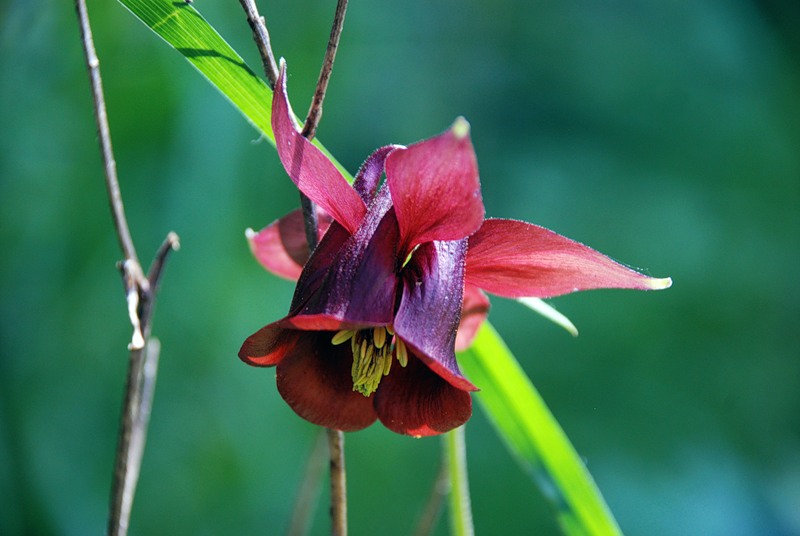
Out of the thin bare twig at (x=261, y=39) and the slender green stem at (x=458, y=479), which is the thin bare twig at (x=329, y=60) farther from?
the slender green stem at (x=458, y=479)

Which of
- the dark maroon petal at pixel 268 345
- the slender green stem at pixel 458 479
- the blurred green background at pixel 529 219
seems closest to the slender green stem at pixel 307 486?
the slender green stem at pixel 458 479

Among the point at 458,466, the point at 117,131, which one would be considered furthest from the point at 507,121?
the point at 458,466

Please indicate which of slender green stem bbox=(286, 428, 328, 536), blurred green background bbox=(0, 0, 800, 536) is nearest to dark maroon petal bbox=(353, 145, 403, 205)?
slender green stem bbox=(286, 428, 328, 536)

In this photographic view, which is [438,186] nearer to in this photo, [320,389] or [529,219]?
[320,389]

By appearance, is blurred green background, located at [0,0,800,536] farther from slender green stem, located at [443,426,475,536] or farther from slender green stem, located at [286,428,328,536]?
slender green stem, located at [443,426,475,536]

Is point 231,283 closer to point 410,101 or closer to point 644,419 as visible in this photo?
point 410,101

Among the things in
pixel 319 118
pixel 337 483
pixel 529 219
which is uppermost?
pixel 529 219

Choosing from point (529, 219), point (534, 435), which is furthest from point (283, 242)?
point (529, 219)
